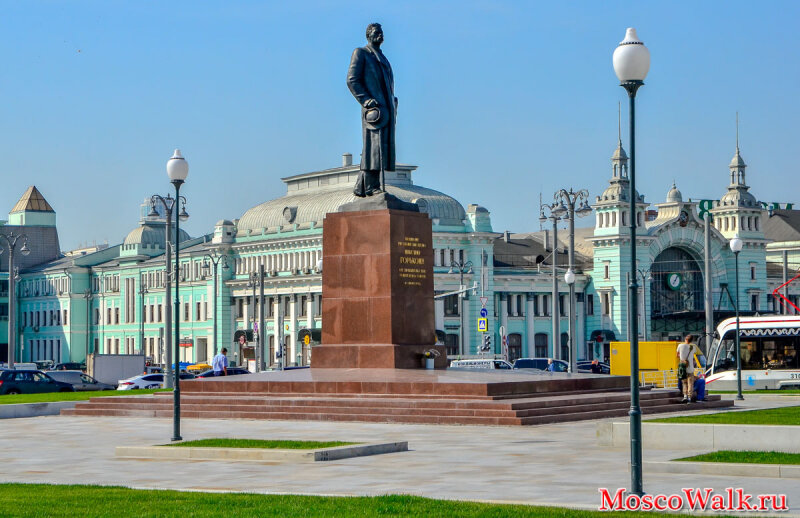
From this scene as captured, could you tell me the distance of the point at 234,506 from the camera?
13781 mm

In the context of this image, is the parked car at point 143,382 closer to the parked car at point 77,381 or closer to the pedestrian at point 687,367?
the parked car at point 77,381

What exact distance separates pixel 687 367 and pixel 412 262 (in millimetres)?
6999

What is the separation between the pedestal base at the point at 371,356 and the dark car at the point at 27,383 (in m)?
18.3

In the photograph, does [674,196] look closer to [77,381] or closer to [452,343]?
[452,343]

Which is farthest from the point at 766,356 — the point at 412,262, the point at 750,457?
the point at 750,457

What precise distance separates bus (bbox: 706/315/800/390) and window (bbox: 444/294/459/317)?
4878 cm

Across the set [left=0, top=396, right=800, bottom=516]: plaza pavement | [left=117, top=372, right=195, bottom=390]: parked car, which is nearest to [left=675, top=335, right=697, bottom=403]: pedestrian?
[left=0, top=396, right=800, bottom=516]: plaza pavement

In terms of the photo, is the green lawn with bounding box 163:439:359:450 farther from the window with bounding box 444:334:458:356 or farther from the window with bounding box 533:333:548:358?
the window with bounding box 533:333:548:358

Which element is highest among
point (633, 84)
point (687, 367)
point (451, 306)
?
point (633, 84)

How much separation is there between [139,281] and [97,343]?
9.89 metres

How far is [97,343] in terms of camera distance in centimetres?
12188

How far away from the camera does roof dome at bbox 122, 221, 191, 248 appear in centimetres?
12131

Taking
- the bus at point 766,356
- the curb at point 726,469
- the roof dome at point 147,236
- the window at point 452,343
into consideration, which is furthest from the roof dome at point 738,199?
the curb at point 726,469

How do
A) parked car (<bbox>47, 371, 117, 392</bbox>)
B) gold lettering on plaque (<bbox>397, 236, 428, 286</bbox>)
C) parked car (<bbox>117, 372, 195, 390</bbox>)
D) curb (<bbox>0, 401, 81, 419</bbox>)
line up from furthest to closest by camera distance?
1. parked car (<bbox>47, 371, 117, 392</bbox>)
2. parked car (<bbox>117, 372, 195, 390</bbox>)
3. curb (<bbox>0, 401, 81, 419</bbox>)
4. gold lettering on plaque (<bbox>397, 236, 428, 286</bbox>)
